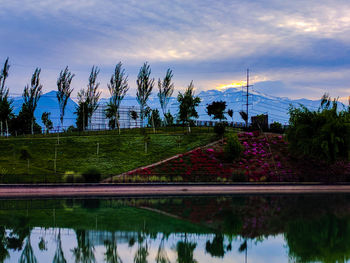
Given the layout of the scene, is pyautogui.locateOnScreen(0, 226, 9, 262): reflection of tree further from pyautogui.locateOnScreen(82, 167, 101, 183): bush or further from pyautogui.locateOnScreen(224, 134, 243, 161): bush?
pyautogui.locateOnScreen(224, 134, 243, 161): bush

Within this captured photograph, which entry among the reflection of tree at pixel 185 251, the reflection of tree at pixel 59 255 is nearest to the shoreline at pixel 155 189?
the reflection of tree at pixel 59 255

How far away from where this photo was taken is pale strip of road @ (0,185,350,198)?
35.9m

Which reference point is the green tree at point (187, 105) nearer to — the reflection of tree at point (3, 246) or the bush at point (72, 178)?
the bush at point (72, 178)

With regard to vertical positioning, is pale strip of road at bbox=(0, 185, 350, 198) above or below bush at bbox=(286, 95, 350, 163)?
below

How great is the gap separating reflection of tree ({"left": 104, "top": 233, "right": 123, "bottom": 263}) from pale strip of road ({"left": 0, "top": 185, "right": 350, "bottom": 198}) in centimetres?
1782

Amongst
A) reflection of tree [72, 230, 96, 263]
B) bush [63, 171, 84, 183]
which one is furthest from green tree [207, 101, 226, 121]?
reflection of tree [72, 230, 96, 263]

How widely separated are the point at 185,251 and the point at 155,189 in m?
20.4

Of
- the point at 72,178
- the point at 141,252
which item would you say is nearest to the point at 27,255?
the point at 141,252

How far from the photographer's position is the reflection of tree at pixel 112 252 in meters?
16.4

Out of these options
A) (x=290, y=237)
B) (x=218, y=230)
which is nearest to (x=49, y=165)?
(x=218, y=230)

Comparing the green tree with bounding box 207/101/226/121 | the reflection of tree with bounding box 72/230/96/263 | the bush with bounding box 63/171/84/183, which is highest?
the green tree with bounding box 207/101/226/121

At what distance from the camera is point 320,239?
20422mm

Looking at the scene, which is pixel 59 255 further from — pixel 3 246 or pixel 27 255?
pixel 3 246

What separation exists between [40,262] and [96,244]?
3165 millimetres
